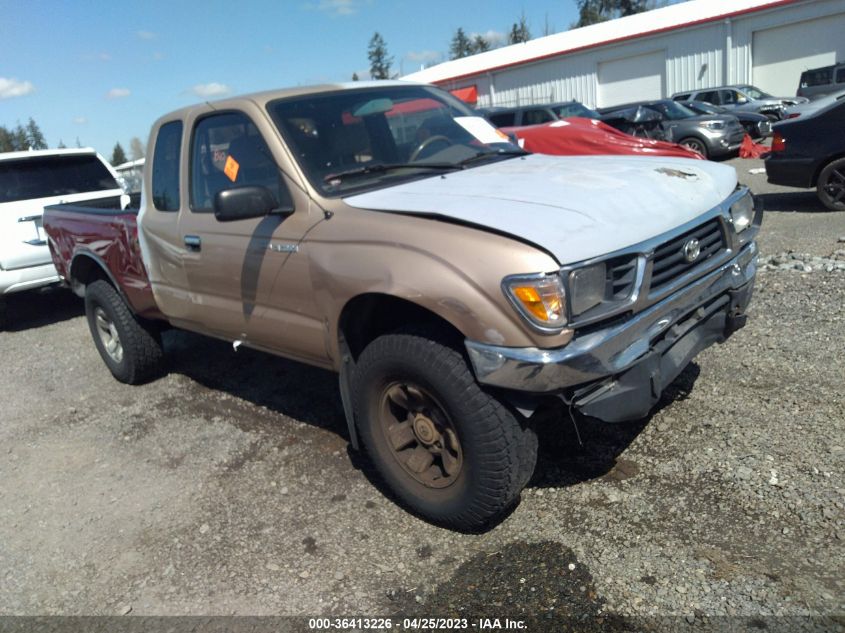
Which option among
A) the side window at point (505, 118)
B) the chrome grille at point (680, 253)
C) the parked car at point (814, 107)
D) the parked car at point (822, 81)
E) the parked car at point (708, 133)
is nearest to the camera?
the chrome grille at point (680, 253)

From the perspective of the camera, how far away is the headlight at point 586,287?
2.60m

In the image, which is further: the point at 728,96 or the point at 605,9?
the point at 605,9

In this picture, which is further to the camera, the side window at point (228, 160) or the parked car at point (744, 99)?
the parked car at point (744, 99)

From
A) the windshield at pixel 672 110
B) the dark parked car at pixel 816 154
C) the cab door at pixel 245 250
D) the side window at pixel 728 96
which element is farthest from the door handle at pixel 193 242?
the side window at pixel 728 96

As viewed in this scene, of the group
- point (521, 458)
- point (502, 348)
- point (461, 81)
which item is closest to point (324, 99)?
point (502, 348)

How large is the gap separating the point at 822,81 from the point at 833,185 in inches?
658

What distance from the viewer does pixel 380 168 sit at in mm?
3684

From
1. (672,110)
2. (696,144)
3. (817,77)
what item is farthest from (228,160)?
(817,77)

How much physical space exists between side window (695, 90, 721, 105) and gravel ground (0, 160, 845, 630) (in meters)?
19.6

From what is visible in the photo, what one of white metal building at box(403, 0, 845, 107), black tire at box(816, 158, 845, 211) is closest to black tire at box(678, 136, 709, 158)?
black tire at box(816, 158, 845, 211)

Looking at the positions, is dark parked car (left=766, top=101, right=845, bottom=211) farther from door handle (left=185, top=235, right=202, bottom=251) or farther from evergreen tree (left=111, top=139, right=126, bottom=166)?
evergreen tree (left=111, top=139, right=126, bottom=166)

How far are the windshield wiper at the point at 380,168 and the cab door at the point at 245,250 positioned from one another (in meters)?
0.25

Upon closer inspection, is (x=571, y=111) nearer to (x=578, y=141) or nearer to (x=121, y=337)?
(x=578, y=141)

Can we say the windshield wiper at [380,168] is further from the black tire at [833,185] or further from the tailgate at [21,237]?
the black tire at [833,185]
